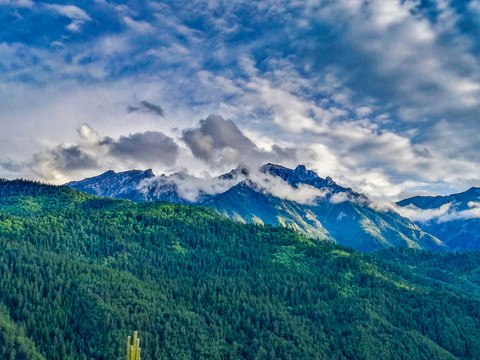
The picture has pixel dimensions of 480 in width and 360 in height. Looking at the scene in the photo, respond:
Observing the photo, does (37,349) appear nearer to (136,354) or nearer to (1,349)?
(1,349)

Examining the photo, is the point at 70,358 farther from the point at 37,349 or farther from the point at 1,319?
the point at 1,319

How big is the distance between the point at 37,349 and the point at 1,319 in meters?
22.3

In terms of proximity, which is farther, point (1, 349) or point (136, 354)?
point (1, 349)

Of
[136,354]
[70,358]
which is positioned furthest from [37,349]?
[136,354]

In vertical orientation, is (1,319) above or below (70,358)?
above

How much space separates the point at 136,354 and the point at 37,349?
192 meters

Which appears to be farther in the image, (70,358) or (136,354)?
(70,358)

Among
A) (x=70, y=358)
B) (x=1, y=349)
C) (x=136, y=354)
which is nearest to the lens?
(x=136, y=354)

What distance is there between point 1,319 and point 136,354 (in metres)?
197

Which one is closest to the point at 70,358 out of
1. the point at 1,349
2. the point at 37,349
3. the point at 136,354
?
the point at 37,349

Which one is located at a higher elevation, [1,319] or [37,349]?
[1,319]

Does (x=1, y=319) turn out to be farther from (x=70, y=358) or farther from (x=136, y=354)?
(x=136, y=354)

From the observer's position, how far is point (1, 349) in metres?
185

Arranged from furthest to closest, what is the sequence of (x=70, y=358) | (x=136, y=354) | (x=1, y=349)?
(x=70, y=358) → (x=1, y=349) → (x=136, y=354)
